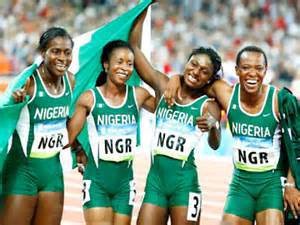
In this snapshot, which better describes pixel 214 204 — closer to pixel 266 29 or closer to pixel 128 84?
pixel 128 84

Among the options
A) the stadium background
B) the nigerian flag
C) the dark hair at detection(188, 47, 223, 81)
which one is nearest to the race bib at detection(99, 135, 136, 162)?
the nigerian flag

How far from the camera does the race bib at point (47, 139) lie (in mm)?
7055

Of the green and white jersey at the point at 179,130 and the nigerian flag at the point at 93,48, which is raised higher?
the nigerian flag at the point at 93,48

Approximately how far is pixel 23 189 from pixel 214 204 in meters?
5.19

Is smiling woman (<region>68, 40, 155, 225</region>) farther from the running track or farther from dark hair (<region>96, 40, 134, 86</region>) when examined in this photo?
the running track

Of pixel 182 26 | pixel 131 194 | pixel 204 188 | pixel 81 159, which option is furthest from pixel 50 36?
pixel 182 26

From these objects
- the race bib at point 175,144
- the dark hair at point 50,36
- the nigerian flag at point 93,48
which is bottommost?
the race bib at point 175,144

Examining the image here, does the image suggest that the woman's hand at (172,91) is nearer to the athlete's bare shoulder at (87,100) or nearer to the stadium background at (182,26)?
the athlete's bare shoulder at (87,100)

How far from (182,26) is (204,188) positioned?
8.91 metres

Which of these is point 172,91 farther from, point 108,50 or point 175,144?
point 108,50

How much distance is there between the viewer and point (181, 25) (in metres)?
21.3

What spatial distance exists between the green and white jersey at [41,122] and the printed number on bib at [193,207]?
1.05 m

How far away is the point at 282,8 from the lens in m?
21.7

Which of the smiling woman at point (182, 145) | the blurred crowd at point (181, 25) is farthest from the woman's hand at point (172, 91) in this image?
the blurred crowd at point (181, 25)
